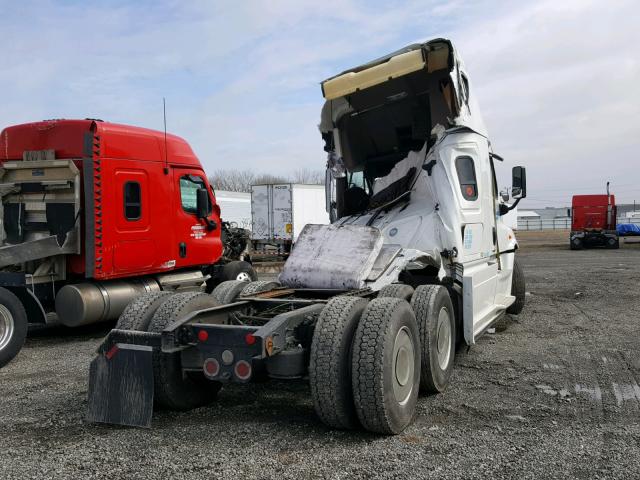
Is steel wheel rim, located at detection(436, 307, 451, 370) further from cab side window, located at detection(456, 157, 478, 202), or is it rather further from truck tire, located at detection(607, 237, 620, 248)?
truck tire, located at detection(607, 237, 620, 248)

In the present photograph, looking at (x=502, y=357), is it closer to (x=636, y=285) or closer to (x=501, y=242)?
(x=501, y=242)

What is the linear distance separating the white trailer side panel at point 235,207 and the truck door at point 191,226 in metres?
21.7

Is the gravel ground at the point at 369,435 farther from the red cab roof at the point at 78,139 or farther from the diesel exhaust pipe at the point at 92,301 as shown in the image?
the red cab roof at the point at 78,139

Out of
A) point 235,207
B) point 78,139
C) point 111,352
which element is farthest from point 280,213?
point 111,352

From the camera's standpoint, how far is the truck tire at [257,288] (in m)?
5.90

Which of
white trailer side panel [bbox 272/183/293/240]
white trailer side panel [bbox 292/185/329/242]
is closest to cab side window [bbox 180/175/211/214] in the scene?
white trailer side panel [bbox 292/185/329/242]

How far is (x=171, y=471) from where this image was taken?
12.4ft

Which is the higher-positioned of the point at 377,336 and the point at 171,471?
the point at 377,336

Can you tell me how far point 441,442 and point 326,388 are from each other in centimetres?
92

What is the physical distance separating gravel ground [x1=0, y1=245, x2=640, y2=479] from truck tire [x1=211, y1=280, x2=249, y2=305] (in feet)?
2.95

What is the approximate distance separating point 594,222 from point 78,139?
27599 millimetres

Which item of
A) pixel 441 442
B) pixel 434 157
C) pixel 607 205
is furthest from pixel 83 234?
pixel 607 205

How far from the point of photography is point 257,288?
237 inches

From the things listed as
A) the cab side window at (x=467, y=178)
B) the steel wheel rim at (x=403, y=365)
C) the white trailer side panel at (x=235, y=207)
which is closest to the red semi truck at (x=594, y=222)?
the white trailer side panel at (x=235, y=207)
